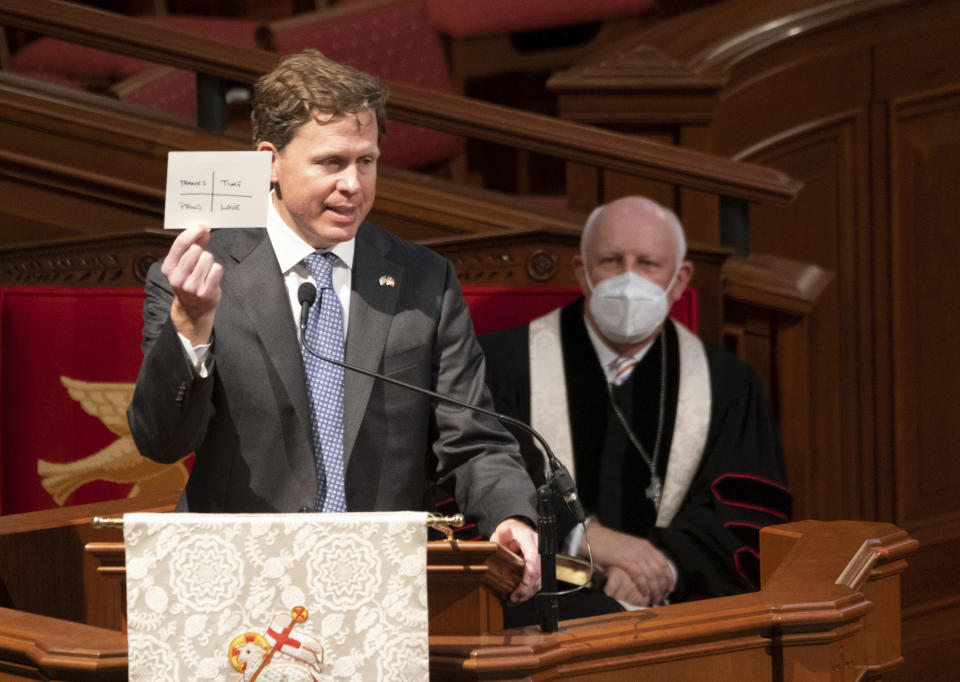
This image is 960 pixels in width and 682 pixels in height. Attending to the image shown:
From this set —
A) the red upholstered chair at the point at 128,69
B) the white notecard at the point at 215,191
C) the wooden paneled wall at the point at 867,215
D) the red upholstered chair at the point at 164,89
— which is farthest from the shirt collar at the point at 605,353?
the red upholstered chair at the point at 128,69

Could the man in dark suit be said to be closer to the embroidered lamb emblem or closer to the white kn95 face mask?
the embroidered lamb emblem

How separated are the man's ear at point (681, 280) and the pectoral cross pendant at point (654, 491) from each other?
435mm

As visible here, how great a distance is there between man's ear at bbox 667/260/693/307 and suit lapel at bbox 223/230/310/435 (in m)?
1.35

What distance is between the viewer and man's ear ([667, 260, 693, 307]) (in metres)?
3.07

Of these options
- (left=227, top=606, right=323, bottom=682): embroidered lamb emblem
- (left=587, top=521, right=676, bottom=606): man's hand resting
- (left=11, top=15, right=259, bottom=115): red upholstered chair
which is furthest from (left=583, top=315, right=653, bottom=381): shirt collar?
(left=11, top=15, right=259, bottom=115): red upholstered chair

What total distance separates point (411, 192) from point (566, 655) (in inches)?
79.2

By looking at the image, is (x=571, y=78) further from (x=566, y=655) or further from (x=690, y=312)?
(x=566, y=655)

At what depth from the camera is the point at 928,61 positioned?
4.06 meters

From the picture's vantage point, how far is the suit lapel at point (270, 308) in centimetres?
192

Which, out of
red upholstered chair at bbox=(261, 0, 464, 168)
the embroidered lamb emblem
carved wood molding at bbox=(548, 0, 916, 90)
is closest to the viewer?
the embroidered lamb emblem

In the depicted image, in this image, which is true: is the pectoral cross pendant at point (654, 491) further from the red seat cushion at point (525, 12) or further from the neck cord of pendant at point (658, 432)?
the red seat cushion at point (525, 12)

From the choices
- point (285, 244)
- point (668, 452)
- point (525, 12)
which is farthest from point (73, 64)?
point (285, 244)

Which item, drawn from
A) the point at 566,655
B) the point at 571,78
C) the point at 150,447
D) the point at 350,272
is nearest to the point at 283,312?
the point at 350,272

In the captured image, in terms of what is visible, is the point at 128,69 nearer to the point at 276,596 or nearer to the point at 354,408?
the point at 354,408
